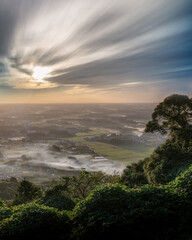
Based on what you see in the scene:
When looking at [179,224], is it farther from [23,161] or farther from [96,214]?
[23,161]

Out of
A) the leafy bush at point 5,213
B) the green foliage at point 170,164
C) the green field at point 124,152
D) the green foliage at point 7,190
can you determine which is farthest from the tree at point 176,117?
the green field at point 124,152

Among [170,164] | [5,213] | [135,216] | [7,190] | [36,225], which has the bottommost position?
[7,190]

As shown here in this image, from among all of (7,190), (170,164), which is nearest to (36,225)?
(170,164)

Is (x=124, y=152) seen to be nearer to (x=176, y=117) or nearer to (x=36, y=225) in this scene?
(x=176, y=117)

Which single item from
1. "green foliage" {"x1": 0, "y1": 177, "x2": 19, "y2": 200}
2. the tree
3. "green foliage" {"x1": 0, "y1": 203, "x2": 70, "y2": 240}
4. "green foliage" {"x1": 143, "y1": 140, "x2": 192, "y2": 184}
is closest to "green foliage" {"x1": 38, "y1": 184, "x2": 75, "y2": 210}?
"green foliage" {"x1": 0, "y1": 203, "x2": 70, "y2": 240}

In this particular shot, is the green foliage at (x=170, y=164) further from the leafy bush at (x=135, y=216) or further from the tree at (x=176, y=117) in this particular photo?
the leafy bush at (x=135, y=216)

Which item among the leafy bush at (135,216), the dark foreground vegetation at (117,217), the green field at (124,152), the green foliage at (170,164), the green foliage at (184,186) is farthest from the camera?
the green field at (124,152)
